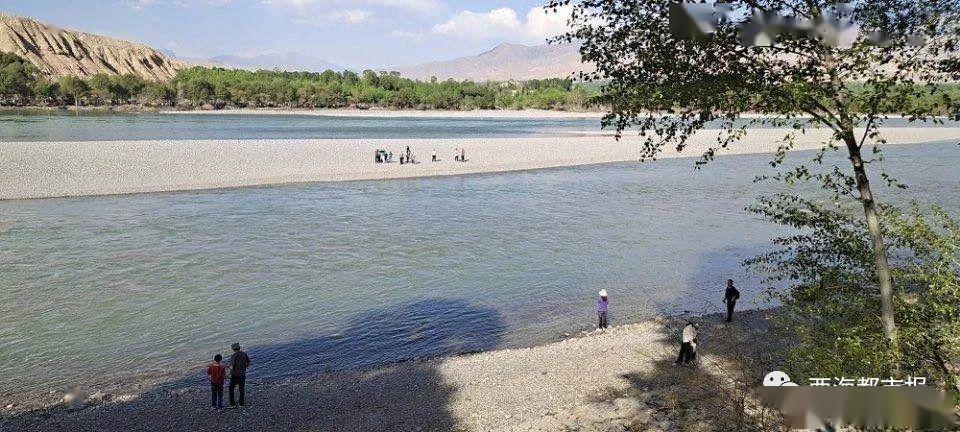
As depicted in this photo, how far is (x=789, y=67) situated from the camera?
750 centimetres

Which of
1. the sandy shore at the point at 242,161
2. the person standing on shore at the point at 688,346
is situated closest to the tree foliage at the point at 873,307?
the person standing on shore at the point at 688,346

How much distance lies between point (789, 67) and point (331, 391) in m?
10.6

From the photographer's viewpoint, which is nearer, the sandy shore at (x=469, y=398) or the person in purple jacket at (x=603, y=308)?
the sandy shore at (x=469, y=398)

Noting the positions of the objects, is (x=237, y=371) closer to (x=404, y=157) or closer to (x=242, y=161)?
(x=242, y=161)

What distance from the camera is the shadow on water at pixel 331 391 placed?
11805 millimetres

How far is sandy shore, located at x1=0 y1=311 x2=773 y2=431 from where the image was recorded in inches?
458

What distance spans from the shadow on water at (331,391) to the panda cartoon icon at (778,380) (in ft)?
19.4

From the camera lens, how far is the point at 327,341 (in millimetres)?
16766

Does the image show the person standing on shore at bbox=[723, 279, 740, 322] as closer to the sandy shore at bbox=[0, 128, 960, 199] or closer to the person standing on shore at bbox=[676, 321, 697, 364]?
the person standing on shore at bbox=[676, 321, 697, 364]

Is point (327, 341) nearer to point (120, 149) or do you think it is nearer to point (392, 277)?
point (392, 277)

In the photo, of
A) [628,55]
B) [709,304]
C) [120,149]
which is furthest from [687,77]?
[120,149]

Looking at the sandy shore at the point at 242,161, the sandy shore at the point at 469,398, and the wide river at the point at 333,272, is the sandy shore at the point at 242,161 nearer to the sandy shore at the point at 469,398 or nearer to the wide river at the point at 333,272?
the wide river at the point at 333,272

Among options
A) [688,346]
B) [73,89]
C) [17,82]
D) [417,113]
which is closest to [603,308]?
[688,346]

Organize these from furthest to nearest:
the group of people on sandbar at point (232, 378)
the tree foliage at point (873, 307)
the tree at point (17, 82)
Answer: the tree at point (17, 82), the group of people on sandbar at point (232, 378), the tree foliage at point (873, 307)
